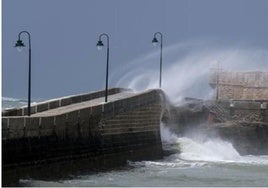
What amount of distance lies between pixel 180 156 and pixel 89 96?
4.51 metres

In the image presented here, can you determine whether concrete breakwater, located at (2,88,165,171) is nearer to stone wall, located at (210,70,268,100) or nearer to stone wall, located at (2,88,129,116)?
stone wall, located at (2,88,129,116)

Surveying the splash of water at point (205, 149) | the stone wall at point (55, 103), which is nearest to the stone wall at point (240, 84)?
the splash of water at point (205, 149)

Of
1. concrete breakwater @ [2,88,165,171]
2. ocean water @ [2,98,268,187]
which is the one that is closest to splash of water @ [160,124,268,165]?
ocean water @ [2,98,268,187]

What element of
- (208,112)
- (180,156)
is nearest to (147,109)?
(180,156)

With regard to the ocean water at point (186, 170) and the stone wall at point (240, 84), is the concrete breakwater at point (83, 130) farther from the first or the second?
the stone wall at point (240, 84)

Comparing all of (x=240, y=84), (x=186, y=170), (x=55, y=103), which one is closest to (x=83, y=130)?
(x=186, y=170)

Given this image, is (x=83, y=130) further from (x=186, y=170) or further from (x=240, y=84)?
(x=240, y=84)

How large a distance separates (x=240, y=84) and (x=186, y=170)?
19666 millimetres

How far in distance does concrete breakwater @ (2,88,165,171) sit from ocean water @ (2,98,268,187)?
64 cm

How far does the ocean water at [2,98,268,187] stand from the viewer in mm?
21234

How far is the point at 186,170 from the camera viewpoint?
82.9ft

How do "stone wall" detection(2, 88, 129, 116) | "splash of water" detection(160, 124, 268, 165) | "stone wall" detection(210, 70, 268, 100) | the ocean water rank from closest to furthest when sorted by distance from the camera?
the ocean water, "stone wall" detection(2, 88, 129, 116), "splash of water" detection(160, 124, 268, 165), "stone wall" detection(210, 70, 268, 100)

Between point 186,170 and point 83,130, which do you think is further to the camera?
point 186,170

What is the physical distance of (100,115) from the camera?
82.5 ft
